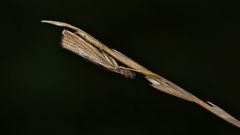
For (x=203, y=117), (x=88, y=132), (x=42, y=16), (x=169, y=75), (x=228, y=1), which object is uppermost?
(x=228, y=1)

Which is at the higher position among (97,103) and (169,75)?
(169,75)

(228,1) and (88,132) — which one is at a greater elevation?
(228,1)

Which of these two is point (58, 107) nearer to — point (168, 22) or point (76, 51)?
point (168, 22)

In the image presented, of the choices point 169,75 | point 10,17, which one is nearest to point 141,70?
point 169,75

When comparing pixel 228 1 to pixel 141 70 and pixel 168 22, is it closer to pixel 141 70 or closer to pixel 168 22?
pixel 168 22

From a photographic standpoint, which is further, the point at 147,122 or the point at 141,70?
the point at 147,122

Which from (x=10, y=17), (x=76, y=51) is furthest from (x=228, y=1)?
(x=76, y=51)
